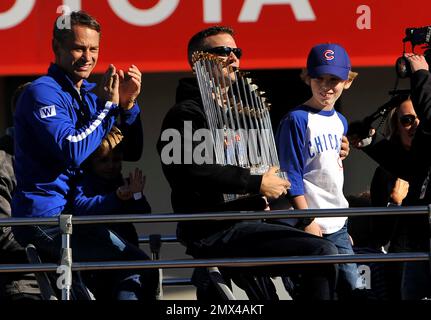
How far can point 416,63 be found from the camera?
4.56 meters

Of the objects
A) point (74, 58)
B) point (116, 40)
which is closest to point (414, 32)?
point (74, 58)

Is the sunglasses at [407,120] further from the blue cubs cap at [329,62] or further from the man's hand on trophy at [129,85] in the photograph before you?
the man's hand on trophy at [129,85]

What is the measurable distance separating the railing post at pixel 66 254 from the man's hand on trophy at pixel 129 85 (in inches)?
32.8

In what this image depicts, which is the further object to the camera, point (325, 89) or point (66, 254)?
point (325, 89)

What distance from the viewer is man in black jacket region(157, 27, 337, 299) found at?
432cm

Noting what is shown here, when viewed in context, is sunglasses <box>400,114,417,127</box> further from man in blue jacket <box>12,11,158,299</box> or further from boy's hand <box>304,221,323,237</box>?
man in blue jacket <box>12,11,158,299</box>

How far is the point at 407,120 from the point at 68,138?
182 centimetres

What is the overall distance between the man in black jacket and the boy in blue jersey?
193 mm

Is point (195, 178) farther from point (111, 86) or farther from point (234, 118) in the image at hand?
point (111, 86)

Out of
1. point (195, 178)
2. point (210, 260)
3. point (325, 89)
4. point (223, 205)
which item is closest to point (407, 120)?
point (325, 89)

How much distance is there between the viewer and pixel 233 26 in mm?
7242

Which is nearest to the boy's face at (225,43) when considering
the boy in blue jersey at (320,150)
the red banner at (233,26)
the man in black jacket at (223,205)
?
the man in black jacket at (223,205)

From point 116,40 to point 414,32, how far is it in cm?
305

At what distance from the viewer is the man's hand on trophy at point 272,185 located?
437 cm
